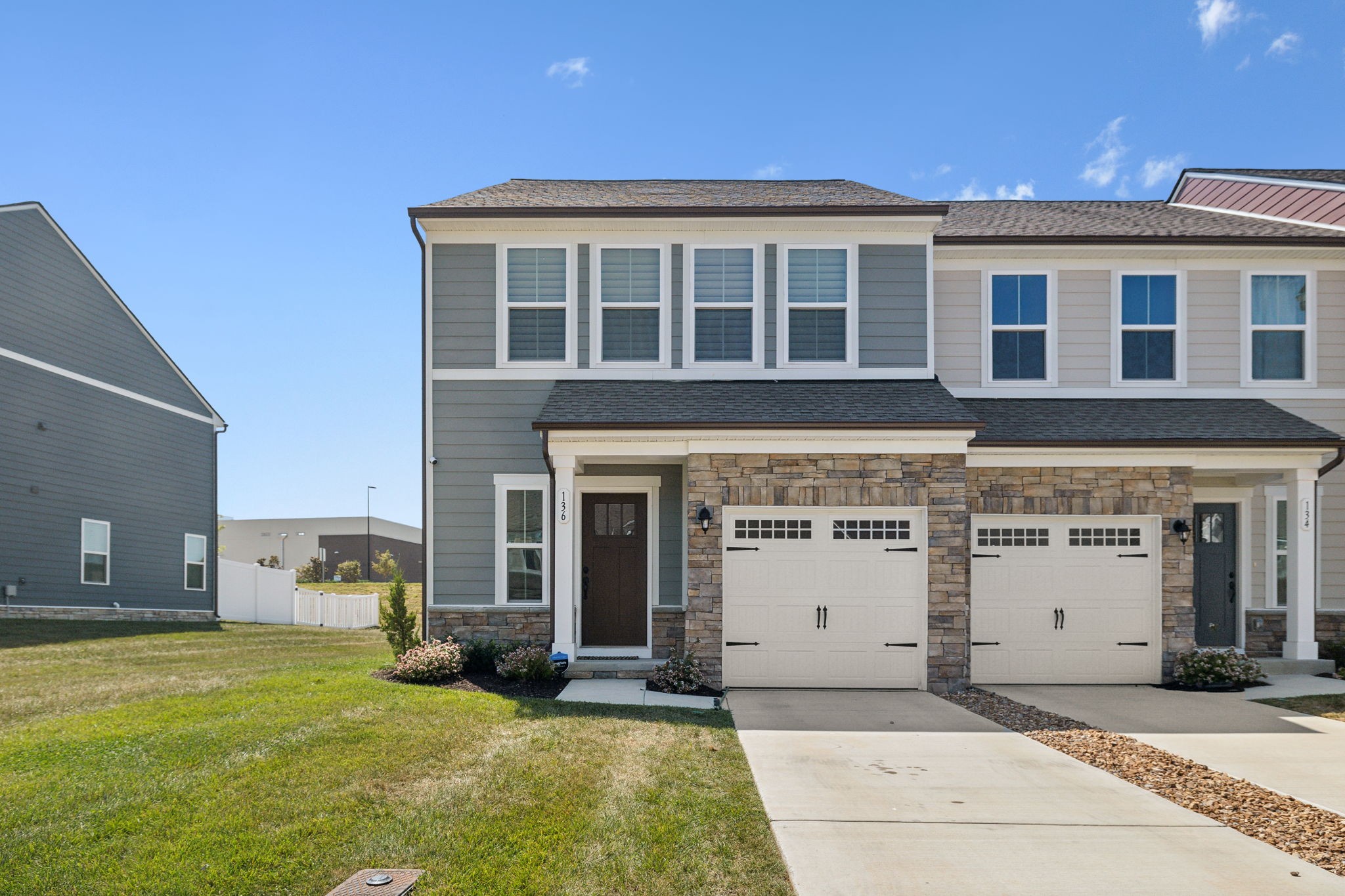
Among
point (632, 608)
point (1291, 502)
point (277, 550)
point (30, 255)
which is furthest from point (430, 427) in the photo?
point (277, 550)

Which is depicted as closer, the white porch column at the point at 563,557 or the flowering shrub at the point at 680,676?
the flowering shrub at the point at 680,676

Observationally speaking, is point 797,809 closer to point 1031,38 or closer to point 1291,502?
point 1291,502

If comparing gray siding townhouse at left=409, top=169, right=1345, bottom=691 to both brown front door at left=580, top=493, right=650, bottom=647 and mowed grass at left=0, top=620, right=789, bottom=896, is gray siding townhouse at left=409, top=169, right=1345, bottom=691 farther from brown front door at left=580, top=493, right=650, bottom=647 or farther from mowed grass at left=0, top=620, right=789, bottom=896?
mowed grass at left=0, top=620, right=789, bottom=896

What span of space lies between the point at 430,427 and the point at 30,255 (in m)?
9.88

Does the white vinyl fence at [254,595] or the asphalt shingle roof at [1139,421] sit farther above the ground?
the asphalt shingle roof at [1139,421]

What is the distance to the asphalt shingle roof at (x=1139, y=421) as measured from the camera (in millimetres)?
11000

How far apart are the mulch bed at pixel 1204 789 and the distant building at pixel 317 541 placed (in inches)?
1579

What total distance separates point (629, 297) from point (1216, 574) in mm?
9270

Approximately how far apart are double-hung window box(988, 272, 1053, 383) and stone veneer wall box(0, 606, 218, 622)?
16335 mm

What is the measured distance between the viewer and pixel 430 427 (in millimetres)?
11766

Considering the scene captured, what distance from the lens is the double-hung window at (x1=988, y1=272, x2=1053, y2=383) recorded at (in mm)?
12484

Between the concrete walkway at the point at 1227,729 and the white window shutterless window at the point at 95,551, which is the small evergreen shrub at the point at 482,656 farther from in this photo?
the white window shutterless window at the point at 95,551

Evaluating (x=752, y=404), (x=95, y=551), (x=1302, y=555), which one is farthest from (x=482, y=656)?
(x=95, y=551)

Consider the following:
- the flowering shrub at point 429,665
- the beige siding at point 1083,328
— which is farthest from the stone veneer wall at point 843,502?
the beige siding at point 1083,328
